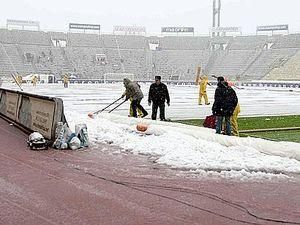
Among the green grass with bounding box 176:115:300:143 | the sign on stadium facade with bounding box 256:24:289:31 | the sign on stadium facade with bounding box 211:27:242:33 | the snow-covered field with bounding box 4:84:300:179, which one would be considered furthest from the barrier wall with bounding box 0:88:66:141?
the sign on stadium facade with bounding box 211:27:242:33

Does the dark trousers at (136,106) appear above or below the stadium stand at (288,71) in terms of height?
below

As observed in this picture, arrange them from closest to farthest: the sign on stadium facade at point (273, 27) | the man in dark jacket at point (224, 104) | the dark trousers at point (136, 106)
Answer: the man in dark jacket at point (224, 104), the dark trousers at point (136, 106), the sign on stadium facade at point (273, 27)

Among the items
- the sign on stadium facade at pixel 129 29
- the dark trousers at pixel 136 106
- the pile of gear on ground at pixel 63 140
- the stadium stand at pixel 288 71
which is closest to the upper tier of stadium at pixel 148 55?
the stadium stand at pixel 288 71

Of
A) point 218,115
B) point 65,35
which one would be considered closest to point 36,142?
point 218,115

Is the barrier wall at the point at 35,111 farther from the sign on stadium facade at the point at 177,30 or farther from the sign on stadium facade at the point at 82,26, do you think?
the sign on stadium facade at the point at 177,30

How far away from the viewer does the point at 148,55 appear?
86.9 metres

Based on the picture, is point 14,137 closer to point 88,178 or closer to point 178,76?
point 88,178

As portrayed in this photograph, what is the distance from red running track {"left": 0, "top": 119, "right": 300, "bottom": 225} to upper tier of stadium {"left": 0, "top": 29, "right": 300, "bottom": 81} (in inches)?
2498

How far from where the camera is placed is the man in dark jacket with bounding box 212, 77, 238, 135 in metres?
12.6

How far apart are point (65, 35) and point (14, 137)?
247ft

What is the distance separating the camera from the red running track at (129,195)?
5977 millimetres

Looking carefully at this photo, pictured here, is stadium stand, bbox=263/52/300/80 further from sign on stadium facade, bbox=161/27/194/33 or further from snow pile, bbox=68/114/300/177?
snow pile, bbox=68/114/300/177

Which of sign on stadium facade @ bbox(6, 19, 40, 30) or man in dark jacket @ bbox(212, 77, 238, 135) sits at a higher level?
sign on stadium facade @ bbox(6, 19, 40, 30)

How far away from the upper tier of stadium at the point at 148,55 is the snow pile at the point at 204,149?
59.3m
